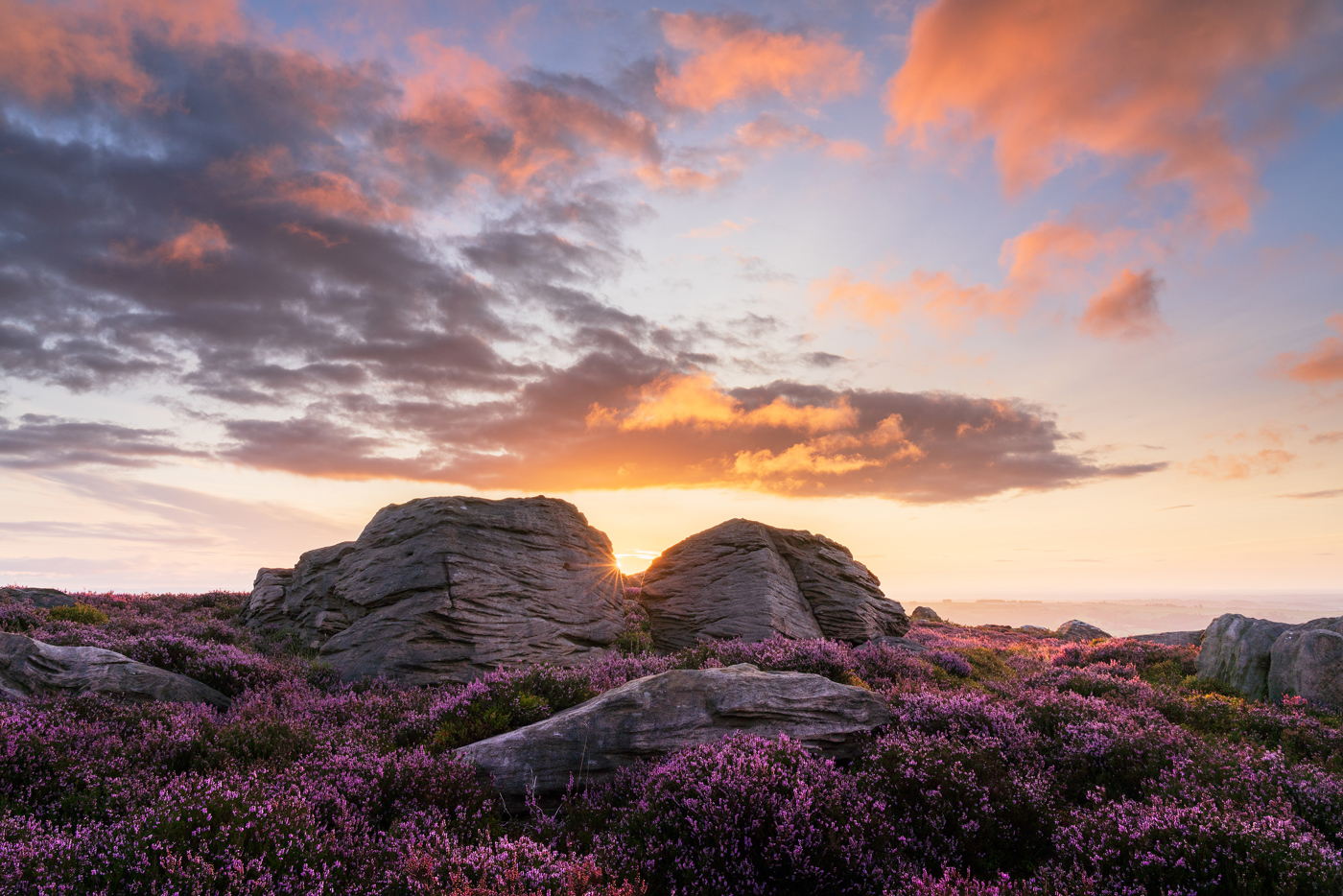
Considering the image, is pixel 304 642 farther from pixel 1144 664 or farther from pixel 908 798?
pixel 1144 664

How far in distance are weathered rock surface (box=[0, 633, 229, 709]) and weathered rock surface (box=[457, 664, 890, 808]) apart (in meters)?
6.43

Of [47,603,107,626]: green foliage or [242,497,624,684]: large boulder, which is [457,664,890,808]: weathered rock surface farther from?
[47,603,107,626]: green foliage

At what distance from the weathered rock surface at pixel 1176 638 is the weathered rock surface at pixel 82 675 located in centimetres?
3033

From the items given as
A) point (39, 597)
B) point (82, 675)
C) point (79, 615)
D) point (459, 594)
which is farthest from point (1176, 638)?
point (39, 597)

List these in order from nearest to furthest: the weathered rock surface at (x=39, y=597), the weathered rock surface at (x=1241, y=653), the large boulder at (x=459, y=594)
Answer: the large boulder at (x=459, y=594) → the weathered rock surface at (x=1241, y=653) → the weathered rock surface at (x=39, y=597)

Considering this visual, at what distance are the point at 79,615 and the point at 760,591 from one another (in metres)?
19.8

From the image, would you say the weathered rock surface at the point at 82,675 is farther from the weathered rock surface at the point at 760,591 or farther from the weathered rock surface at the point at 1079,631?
the weathered rock surface at the point at 1079,631

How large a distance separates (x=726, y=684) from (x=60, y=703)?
32.1 ft

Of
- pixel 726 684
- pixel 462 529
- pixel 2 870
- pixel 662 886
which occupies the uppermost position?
pixel 462 529

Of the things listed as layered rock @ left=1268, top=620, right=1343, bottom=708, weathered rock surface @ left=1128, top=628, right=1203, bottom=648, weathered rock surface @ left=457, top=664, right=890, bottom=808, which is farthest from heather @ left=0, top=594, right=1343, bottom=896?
weathered rock surface @ left=1128, top=628, right=1203, bottom=648

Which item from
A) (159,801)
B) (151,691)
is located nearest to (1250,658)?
(159,801)

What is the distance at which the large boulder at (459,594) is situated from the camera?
45.4 feet

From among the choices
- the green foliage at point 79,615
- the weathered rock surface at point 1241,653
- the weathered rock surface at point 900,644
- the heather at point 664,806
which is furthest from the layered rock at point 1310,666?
the green foliage at point 79,615

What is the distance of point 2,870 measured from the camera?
14.8 feet
